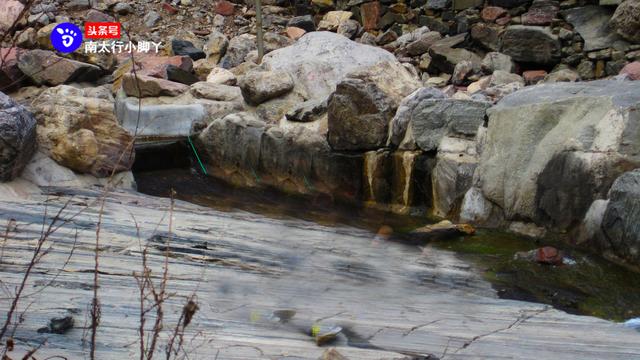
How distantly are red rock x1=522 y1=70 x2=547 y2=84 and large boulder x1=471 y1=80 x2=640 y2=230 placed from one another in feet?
10.9

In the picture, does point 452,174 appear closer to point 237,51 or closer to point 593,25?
point 593,25

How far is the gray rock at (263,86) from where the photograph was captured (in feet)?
30.6

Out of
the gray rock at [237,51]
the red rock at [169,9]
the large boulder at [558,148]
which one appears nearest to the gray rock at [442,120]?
the large boulder at [558,148]

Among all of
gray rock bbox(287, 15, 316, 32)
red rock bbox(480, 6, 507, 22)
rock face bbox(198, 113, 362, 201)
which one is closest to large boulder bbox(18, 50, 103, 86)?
rock face bbox(198, 113, 362, 201)

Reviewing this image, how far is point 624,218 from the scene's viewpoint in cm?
532

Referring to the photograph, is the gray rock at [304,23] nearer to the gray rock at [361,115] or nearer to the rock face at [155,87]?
the rock face at [155,87]

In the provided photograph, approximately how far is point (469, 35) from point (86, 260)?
838cm

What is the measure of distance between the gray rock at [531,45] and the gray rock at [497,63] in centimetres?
10

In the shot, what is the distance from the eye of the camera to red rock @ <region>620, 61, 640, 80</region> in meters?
8.84

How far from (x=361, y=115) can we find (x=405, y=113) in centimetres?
46

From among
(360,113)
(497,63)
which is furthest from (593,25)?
(360,113)

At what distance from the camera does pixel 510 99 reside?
22.7 ft

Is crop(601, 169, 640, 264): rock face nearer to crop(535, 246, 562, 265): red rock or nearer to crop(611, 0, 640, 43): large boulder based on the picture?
crop(535, 246, 562, 265): red rock

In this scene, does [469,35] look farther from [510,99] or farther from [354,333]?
[354,333]
